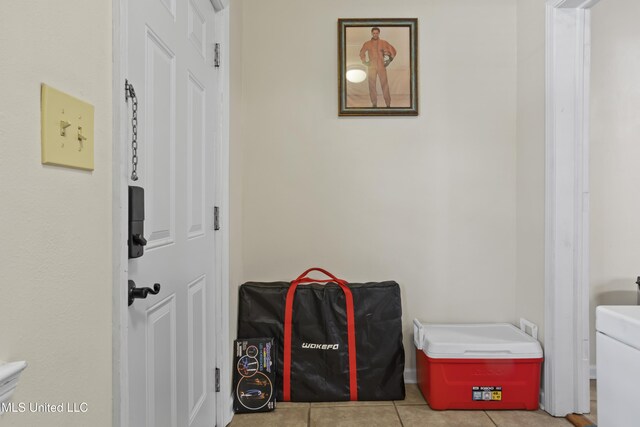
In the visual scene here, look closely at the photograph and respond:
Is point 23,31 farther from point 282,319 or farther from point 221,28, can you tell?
point 282,319

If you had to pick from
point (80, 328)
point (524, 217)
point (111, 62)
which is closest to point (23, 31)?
point (111, 62)

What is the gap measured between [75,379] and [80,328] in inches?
3.4

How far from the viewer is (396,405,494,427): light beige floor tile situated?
212 cm

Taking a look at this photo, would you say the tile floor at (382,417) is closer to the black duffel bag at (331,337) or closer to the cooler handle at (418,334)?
the black duffel bag at (331,337)

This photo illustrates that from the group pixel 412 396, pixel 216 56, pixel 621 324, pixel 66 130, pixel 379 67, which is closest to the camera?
pixel 66 130

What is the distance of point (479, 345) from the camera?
2221 mm

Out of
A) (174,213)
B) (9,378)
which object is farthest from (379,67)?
(9,378)

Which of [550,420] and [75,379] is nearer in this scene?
[75,379]

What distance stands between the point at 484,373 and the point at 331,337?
2.55 feet

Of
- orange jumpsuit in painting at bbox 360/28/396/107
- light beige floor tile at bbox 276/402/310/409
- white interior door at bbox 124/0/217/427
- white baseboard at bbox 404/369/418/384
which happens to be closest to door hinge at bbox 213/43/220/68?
white interior door at bbox 124/0/217/427

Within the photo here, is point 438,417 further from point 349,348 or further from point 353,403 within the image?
point 349,348

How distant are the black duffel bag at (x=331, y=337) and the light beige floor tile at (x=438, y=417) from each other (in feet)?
0.41

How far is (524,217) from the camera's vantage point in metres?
2.49

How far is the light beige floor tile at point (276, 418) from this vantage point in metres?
2.13
